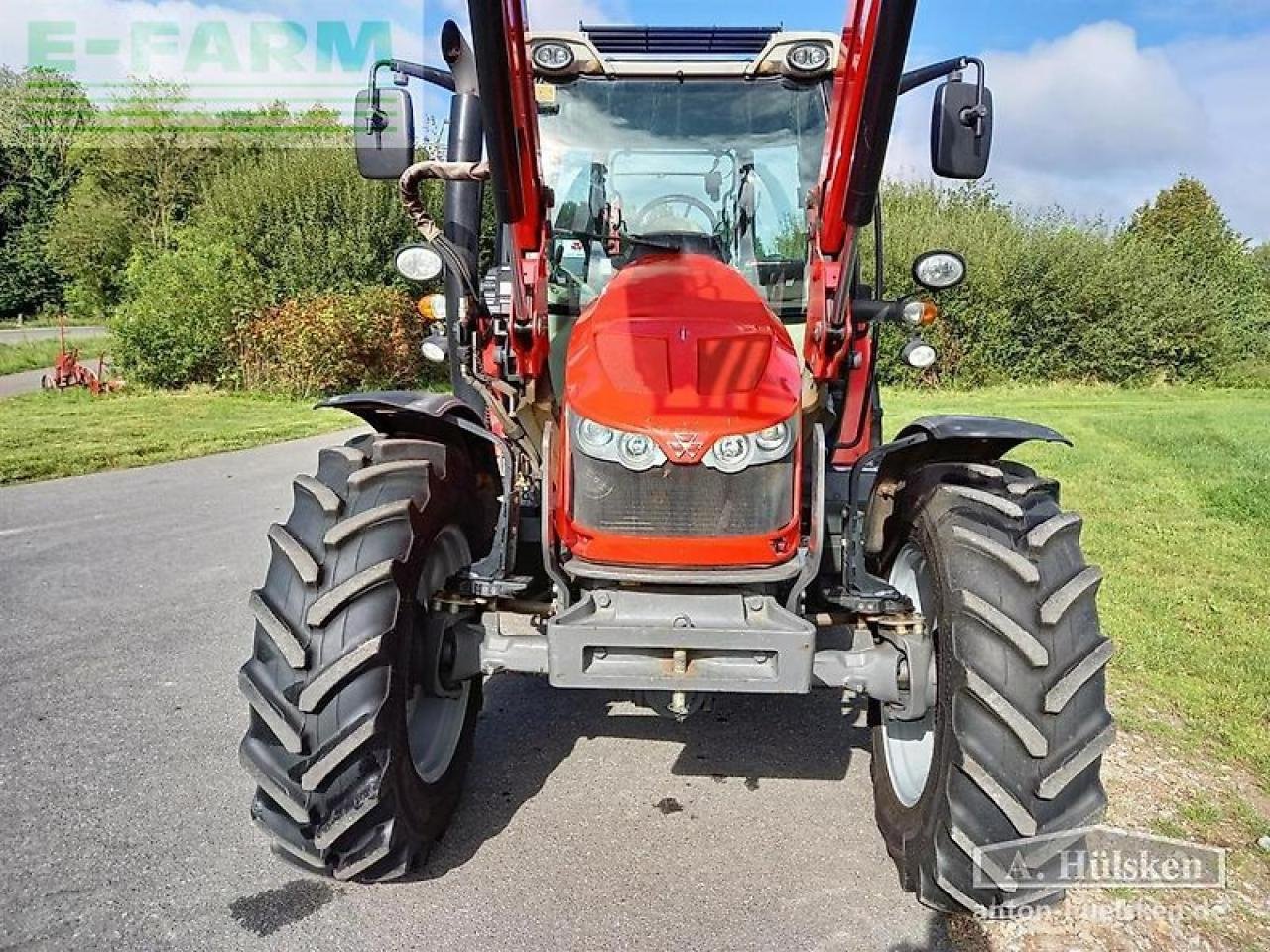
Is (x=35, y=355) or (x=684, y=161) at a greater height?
(x=684, y=161)

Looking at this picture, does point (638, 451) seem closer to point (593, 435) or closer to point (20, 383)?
point (593, 435)

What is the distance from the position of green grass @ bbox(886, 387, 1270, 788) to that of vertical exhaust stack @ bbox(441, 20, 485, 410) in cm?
330

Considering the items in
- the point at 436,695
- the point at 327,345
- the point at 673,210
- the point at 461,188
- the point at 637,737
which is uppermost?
the point at 461,188

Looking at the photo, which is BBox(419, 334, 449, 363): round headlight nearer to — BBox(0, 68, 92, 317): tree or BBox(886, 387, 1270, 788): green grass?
BBox(886, 387, 1270, 788): green grass

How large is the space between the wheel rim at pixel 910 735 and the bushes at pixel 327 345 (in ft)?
47.8

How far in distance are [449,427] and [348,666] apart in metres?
0.84

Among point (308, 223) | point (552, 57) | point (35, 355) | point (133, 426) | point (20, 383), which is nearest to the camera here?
point (552, 57)

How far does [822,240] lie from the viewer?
3123mm

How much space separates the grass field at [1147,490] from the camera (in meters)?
4.36

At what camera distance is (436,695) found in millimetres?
3031

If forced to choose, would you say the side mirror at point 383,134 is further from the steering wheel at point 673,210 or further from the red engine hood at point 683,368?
the steering wheel at point 673,210

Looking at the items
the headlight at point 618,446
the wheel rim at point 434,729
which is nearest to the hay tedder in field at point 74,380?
the wheel rim at point 434,729

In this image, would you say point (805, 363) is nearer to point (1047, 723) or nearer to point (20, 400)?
point (1047, 723)

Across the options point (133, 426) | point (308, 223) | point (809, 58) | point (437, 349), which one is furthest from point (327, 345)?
point (809, 58)
